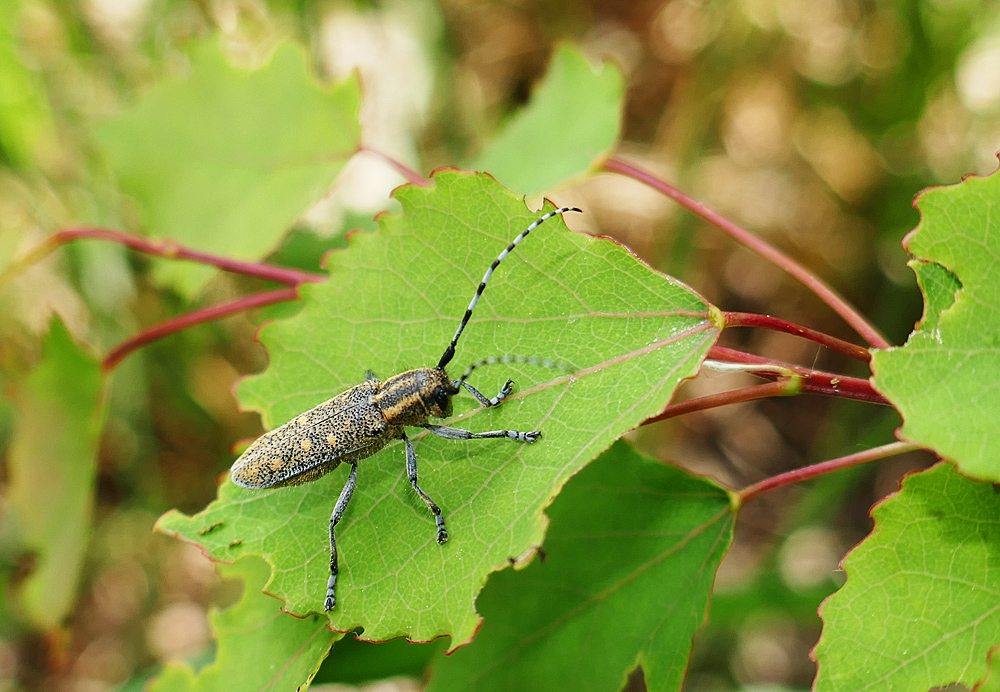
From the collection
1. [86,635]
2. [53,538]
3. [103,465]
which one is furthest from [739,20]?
[86,635]

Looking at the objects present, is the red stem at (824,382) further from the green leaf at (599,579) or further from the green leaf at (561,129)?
the green leaf at (561,129)

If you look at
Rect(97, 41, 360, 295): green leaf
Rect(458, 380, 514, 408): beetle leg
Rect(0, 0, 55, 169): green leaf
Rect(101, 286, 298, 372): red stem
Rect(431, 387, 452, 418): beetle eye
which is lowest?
Rect(458, 380, 514, 408): beetle leg

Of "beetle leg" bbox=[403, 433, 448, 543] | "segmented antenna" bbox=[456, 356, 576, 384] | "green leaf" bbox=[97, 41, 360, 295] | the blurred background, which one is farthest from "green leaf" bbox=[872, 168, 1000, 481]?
the blurred background

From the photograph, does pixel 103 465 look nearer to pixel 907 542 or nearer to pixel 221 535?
pixel 221 535

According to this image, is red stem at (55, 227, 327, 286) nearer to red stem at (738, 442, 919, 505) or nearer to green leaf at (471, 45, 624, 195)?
green leaf at (471, 45, 624, 195)

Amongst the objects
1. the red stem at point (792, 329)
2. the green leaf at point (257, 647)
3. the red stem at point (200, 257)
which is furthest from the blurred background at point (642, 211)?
the red stem at point (792, 329)

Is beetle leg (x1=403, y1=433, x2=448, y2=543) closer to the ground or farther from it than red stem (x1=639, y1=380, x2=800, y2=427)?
farther from it
